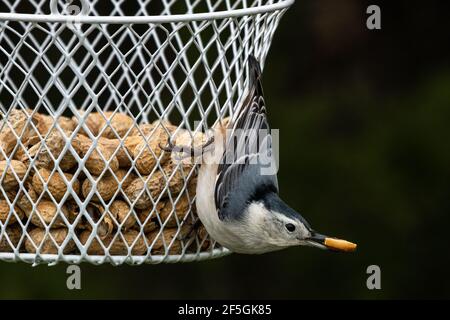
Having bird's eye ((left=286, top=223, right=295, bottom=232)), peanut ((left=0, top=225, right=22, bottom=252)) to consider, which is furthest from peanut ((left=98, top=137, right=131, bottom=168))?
bird's eye ((left=286, top=223, right=295, bottom=232))

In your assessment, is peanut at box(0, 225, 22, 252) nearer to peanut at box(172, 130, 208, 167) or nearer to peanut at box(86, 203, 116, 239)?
peanut at box(86, 203, 116, 239)

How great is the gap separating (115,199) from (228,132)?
1.17 ft

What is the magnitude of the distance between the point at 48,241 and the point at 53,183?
0.16 metres

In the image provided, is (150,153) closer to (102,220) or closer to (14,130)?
(102,220)

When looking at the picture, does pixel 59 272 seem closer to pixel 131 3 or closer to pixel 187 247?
pixel 131 3

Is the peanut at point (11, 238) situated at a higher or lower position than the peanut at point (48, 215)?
lower

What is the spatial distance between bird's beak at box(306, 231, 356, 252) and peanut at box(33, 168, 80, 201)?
0.64 metres

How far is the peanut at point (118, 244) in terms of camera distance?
3.01 meters

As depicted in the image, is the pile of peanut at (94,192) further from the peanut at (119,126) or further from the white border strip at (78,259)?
the peanut at (119,126)

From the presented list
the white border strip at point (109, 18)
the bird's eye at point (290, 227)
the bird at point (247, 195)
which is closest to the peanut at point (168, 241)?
the bird at point (247, 195)

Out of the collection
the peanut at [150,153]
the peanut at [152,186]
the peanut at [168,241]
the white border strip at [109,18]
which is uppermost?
the white border strip at [109,18]

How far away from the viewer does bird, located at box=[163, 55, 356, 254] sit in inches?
117

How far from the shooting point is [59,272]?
5125 mm

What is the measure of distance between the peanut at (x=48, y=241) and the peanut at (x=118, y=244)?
0.05 meters
